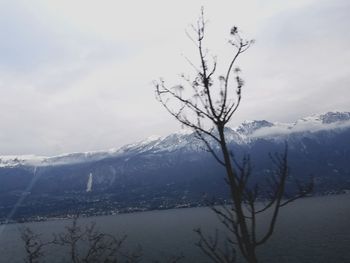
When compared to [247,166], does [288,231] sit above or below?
below

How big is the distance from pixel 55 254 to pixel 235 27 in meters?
159

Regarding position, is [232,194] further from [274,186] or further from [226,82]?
[226,82]

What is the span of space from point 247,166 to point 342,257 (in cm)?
9751

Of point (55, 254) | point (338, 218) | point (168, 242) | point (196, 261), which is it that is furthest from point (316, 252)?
point (55, 254)

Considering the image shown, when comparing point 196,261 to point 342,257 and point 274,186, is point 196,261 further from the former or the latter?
point 274,186

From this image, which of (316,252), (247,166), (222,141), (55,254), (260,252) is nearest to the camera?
(247,166)

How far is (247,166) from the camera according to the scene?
7062 mm

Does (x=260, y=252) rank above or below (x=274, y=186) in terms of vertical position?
below

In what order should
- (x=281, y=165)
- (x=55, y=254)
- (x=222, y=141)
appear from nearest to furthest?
(x=281, y=165)
(x=222, y=141)
(x=55, y=254)

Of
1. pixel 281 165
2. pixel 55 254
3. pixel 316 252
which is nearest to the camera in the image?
pixel 281 165

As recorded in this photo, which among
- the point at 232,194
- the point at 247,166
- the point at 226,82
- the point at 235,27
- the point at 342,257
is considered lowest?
the point at 342,257

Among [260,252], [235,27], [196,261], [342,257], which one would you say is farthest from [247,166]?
[260,252]

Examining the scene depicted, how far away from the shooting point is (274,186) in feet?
23.4

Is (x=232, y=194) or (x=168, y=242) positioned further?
(x=168, y=242)
